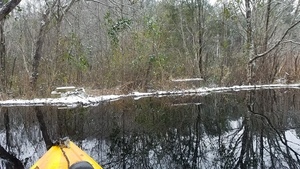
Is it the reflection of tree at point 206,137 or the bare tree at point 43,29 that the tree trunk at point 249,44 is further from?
the bare tree at point 43,29

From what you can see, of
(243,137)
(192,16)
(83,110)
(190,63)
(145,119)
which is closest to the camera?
(243,137)

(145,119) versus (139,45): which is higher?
(139,45)

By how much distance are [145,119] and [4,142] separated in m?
3.08

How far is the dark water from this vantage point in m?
4.74

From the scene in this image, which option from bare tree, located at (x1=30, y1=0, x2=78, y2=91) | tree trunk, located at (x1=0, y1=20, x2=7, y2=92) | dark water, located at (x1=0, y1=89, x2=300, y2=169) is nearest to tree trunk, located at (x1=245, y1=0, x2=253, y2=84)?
dark water, located at (x1=0, y1=89, x2=300, y2=169)

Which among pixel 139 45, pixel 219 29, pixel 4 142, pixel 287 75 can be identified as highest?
pixel 219 29

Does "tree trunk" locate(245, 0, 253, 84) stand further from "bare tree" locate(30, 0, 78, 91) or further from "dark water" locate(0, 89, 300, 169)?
"bare tree" locate(30, 0, 78, 91)

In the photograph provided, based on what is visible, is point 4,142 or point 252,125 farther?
point 252,125

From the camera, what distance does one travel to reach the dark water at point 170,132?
4.74 metres

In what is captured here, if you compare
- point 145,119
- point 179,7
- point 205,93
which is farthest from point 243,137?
point 179,7

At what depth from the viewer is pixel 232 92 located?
1234cm

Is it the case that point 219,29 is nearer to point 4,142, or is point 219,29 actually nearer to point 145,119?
point 145,119

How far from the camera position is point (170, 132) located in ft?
20.9

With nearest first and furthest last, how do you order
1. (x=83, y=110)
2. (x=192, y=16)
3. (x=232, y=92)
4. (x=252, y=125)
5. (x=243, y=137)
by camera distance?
(x=243, y=137) < (x=252, y=125) < (x=83, y=110) < (x=232, y=92) < (x=192, y=16)
